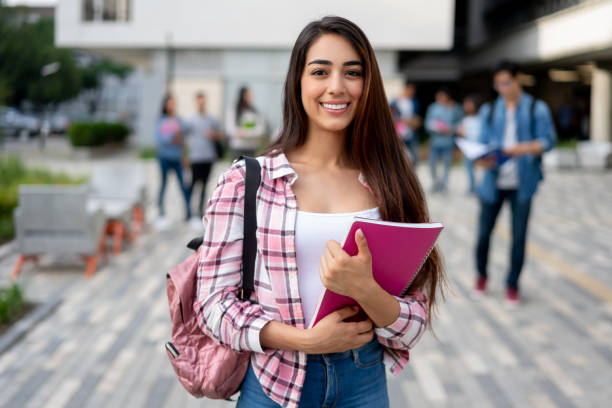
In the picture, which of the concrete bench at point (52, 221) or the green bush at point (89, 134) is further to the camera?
the green bush at point (89, 134)

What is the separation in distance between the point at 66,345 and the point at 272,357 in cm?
374

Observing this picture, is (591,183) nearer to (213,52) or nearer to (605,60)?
(605,60)

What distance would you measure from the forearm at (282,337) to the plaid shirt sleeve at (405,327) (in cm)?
23

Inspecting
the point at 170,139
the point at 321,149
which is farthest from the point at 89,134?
the point at 321,149

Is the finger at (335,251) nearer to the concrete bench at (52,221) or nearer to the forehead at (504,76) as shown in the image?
the forehead at (504,76)

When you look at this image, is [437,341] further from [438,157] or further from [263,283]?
[438,157]

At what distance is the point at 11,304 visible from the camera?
18.5ft

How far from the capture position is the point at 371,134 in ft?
6.71

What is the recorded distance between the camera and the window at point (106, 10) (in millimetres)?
25891

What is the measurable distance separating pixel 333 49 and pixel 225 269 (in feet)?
2.22

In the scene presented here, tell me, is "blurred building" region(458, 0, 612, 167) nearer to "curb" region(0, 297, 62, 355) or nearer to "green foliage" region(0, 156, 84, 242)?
"green foliage" region(0, 156, 84, 242)

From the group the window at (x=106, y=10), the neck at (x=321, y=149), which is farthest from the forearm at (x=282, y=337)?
the window at (x=106, y=10)

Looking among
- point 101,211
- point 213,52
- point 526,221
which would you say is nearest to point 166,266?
point 101,211

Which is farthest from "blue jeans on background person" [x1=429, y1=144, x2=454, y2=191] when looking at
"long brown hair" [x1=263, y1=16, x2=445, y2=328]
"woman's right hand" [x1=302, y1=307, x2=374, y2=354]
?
"woman's right hand" [x1=302, y1=307, x2=374, y2=354]
